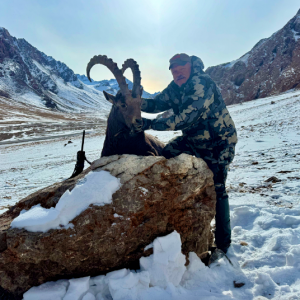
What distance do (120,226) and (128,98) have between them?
1.56 metres

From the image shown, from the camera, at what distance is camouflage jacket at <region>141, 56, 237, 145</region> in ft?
8.46

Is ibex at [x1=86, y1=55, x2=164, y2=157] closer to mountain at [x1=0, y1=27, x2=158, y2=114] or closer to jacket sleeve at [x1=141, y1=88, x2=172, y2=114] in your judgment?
jacket sleeve at [x1=141, y1=88, x2=172, y2=114]

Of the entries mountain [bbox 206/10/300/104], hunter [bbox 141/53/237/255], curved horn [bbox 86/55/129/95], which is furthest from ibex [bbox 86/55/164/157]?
mountain [bbox 206/10/300/104]

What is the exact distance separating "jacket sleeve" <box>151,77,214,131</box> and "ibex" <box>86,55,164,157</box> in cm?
28

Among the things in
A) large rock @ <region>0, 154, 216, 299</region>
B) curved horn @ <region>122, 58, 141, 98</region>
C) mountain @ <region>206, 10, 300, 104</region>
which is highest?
mountain @ <region>206, 10, 300, 104</region>

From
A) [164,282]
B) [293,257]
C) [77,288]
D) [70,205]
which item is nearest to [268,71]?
[293,257]

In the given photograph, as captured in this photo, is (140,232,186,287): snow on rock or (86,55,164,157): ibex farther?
(86,55,164,157): ibex

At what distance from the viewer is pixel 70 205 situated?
1.89 meters

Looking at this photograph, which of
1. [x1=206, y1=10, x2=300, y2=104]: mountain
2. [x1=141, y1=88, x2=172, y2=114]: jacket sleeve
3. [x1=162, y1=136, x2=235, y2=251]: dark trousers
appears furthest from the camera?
[x1=206, y1=10, x2=300, y2=104]: mountain

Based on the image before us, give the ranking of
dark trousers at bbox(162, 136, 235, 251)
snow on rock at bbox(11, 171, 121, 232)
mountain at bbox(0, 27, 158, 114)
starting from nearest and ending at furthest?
snow on rock at bbox(11, 171, 121, 232) < dark trousers at bbox(162, 136, 235, 251) < mountain at bbox(0, 27, 158, 114)

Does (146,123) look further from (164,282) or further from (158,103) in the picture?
(164,282)

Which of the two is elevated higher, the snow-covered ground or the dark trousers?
the dark trousers

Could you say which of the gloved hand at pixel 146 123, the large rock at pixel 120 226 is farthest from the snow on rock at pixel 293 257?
the gloved hand at pixel 146 123

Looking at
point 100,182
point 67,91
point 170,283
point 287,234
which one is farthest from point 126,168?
point 67,91
